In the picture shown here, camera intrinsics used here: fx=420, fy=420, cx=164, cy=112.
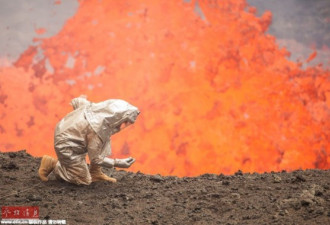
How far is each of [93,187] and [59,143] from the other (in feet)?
2.68

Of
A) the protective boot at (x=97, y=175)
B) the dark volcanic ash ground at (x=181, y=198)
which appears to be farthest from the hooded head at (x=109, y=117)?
the dark volcanic ash ground at (x=181, y=198)

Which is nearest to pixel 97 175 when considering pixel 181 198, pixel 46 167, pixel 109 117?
pixel 46 167

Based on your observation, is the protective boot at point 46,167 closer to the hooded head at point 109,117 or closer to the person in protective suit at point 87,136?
the person in protective suit at point 87,136

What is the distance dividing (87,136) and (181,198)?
61.0 inches

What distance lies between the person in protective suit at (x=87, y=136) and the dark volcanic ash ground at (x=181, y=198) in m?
0.27

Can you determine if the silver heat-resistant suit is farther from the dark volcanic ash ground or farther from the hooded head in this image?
the dark volcanic ash ground

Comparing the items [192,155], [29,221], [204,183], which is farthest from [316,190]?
[192,155]

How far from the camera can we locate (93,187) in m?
6.08

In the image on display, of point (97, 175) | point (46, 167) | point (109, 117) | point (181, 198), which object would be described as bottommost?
point (181, 198)

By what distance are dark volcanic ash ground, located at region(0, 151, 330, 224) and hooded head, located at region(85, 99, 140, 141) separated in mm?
866

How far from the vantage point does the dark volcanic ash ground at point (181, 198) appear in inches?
186

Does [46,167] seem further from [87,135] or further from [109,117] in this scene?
[109,117]

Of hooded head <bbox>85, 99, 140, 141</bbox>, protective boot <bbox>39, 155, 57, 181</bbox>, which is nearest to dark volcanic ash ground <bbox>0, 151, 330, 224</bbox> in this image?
protective boot <bbox>39, 155, 57, 181</bbox>

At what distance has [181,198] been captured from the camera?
548 cm
